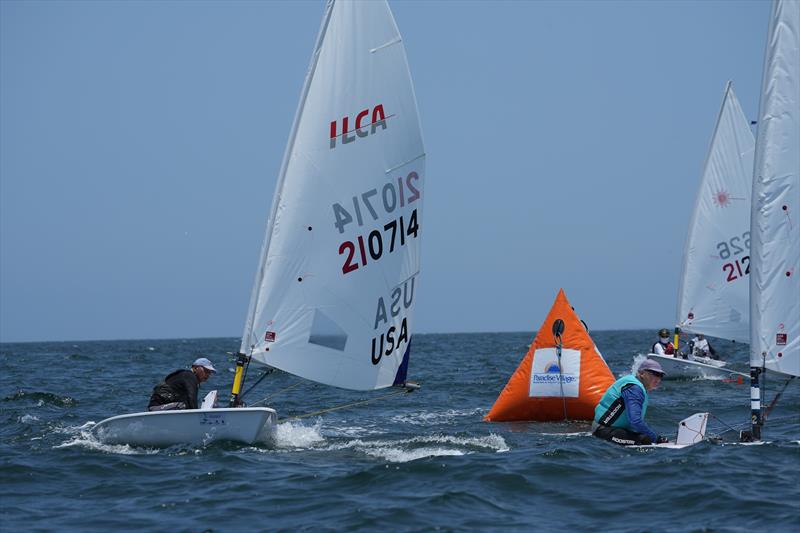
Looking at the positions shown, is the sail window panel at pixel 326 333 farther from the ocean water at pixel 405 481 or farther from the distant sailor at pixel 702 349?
the distant sailor at pixel 702 349

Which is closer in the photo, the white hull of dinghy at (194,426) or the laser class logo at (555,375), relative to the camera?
the white hull of dinghy at (194,426)

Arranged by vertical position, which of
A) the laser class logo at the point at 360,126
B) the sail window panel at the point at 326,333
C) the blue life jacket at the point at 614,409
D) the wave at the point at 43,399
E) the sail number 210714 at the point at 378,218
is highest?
the laser class logo at the point at 360,126

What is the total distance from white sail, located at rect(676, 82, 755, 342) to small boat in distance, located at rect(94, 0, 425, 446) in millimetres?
14830

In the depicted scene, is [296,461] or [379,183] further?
[379,183]

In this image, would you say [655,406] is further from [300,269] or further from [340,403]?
[300,269]

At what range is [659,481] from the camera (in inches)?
373

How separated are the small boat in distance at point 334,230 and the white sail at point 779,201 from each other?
3.86 meters

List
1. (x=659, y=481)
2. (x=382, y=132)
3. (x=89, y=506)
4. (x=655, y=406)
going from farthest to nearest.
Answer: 1. (x=655, y=406)
2. (x=382, y=132)
3. (x=659, y=481)
4. (x=89, y=506)

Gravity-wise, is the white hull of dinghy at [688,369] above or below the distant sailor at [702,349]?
below

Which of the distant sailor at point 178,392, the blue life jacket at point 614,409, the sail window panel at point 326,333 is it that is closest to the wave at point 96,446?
the distant sailor at point 178,392

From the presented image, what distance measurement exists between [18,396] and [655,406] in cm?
1198

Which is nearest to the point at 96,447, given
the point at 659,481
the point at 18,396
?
the point at 659,481

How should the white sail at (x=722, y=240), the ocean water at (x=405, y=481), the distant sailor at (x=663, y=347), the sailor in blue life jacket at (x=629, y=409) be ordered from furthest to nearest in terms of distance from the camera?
the white sail at (x=722, y=240), the distant sailor at (x=663, y=347), the sailor in blue life jacket at (x=629, y=409), the ocean water at (x=405, y=481)

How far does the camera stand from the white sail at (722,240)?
968 inches
